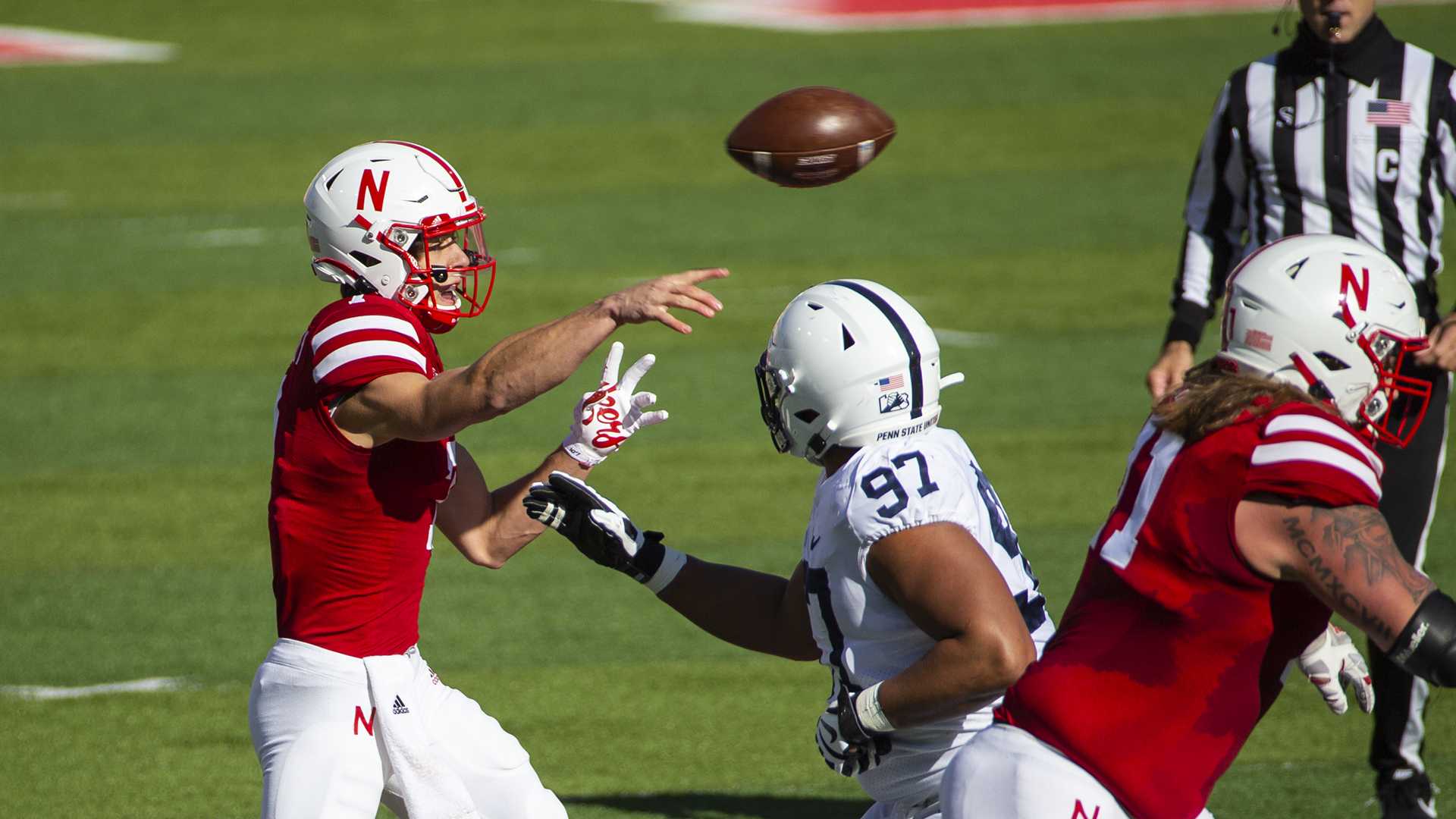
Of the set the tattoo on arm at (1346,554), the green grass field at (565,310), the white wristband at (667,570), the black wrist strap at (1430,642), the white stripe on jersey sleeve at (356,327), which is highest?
the tattoo on arm at (1346,554)

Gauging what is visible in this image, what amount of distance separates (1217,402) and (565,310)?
9.20m

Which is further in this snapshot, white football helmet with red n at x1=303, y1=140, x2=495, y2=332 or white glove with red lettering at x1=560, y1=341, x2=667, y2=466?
white glove with red lettering at x1=560, y1=341, x2=667, y2=466

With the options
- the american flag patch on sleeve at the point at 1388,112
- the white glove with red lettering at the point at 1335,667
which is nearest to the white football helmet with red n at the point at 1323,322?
the white glove with red lettering at the point at 1335,667

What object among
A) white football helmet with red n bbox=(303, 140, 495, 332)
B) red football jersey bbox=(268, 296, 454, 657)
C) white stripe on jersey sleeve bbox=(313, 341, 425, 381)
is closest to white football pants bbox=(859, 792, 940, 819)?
red football jersey bbox=(268, 296, 454, 657)

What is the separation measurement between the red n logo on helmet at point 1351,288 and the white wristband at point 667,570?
1.63 m

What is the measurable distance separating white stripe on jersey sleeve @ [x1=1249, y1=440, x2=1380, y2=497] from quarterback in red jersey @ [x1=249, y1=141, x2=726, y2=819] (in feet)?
4.42

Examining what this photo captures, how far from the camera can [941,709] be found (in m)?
3.41

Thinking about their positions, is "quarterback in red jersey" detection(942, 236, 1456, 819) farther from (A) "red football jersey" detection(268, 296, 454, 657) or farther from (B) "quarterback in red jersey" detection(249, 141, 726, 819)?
(A) "red football jersey" detection(268, 296, 454, 657)

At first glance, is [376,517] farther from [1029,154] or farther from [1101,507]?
[1029,154]

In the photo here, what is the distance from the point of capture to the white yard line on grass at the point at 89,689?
21.9 ft

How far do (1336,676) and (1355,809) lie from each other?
1959mm

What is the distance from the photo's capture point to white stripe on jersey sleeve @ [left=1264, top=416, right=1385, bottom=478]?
120 inches

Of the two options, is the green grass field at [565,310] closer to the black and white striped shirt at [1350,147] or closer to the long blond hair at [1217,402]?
the long blond hair at [1217,402]

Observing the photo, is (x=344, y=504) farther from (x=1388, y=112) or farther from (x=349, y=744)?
(x=1388, y=112)
